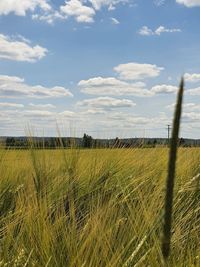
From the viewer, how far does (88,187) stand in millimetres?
3773

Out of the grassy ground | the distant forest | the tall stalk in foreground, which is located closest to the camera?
the tall stalk in foreground

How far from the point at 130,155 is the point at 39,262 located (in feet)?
8.75

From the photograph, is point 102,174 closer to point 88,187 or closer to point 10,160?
point 88,187

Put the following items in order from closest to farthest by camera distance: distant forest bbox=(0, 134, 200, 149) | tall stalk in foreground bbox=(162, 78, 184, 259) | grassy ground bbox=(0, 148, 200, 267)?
tall stalk in foreground bbox=(162, 78, 184, 259)
grassy ground bbox=(0, 148, 200, 267)
distant forest bbox=(0, 134, 200, 149)

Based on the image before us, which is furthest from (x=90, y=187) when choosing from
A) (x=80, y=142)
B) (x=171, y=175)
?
(x=171, y=175)

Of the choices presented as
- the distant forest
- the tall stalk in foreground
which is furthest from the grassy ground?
the tall stalk in foreground

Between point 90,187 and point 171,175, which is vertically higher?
point 171,175

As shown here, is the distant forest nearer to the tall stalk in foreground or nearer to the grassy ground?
the grassy ground

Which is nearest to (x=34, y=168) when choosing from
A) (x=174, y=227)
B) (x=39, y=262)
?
(x=174, y=227)

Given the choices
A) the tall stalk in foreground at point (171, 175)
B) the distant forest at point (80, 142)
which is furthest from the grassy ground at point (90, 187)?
the tall stalk in foreground at point (171, 175)

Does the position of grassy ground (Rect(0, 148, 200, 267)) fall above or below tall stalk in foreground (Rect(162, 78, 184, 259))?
below

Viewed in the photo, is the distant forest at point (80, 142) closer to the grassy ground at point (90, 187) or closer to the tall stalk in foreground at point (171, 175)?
the grassy ground at point (90, 187)

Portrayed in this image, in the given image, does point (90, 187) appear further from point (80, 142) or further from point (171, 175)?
point (171, 175)

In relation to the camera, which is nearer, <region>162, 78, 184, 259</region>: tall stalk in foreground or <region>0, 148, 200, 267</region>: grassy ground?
<region>162, 78, 184, 259</region>: tall stalk in foreground
